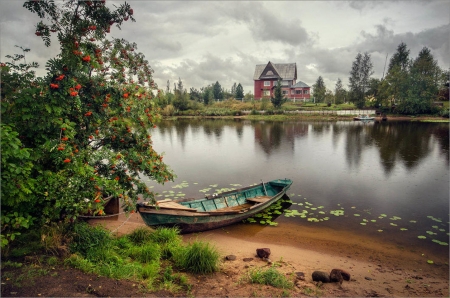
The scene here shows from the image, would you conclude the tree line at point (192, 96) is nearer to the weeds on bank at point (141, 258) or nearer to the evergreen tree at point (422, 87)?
the evergreen tree at point (422, 87)

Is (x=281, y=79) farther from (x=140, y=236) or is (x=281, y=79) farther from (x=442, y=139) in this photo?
(x=140, y=236)

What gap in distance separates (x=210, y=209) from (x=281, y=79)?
194 ft

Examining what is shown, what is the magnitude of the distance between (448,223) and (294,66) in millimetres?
59786

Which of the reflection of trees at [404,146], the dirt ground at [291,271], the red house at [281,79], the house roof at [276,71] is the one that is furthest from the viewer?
the red house at [281,79]

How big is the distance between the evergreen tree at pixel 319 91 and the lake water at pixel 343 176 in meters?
35.6

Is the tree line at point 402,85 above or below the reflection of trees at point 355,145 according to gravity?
above

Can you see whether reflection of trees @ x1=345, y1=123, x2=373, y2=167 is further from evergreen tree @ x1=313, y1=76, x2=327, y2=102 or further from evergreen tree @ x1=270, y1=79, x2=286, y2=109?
evergreen tree @ x1=313, y1=76, x2=327, y2=102

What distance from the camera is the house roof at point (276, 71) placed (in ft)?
213

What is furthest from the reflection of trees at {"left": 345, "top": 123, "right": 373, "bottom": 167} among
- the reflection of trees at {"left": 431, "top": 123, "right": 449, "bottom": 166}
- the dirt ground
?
the dirt ground

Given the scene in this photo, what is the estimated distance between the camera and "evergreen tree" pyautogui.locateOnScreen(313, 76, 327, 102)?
6625 cm

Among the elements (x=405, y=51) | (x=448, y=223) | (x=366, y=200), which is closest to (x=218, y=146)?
(x=366, y=200)

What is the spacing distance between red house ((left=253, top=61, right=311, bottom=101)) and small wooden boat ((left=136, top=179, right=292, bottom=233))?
55.0 metres

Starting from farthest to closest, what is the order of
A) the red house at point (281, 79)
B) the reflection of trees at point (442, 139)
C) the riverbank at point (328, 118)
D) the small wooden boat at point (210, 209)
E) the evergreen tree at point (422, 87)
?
the red house at point (281, 79), the evergreen tree at point (422, 87), the riverbank at point (328, 118), the reflection of trees at point (442, 139), the small wooden boat at point (210, 209)

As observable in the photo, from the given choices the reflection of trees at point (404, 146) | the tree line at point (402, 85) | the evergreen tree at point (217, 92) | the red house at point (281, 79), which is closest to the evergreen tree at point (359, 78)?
the tree line at point (402, 85)
